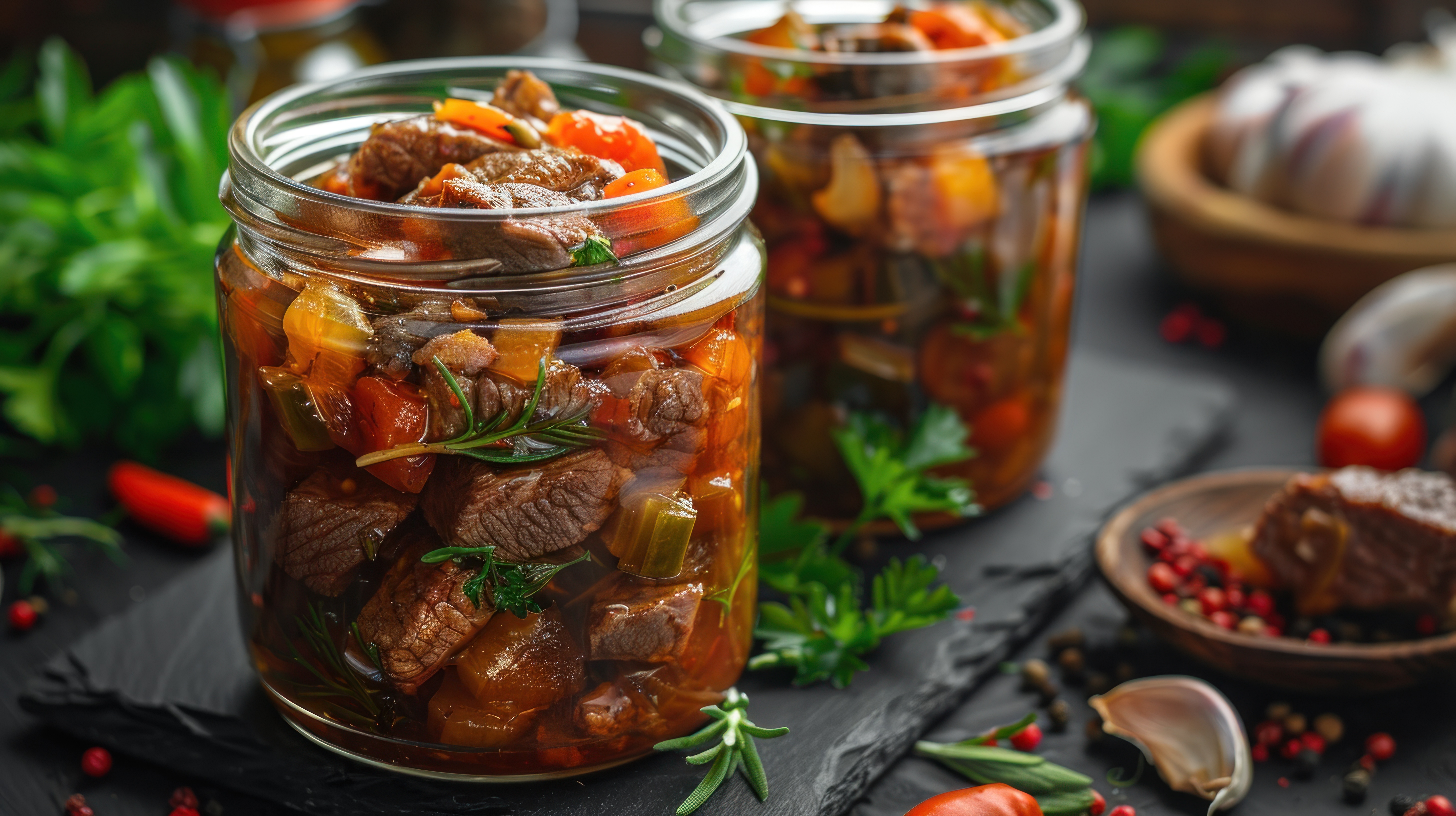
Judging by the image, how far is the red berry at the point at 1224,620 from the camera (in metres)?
2.17

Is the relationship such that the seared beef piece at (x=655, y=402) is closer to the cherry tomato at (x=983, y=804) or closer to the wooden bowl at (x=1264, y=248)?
the cherry tomato at (x=983, y=804)

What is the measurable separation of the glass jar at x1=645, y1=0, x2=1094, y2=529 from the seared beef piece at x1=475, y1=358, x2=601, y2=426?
28.6 inches

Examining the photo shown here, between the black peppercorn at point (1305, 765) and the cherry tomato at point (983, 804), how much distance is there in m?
0.44

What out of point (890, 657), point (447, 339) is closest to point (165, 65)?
point (447, 339)

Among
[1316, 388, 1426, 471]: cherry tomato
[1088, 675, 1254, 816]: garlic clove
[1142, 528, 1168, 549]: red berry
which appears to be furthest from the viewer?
[1316, 388, 1426, 471]: cherry tomato

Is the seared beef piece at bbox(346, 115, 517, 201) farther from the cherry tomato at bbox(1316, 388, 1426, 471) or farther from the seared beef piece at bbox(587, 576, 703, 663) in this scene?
the cherry tomato at bbox(1316, 388, 1426, 471)

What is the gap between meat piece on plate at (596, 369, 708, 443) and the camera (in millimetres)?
1577

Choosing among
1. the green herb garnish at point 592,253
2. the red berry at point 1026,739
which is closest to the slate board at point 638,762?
the red berry at point 1026,739

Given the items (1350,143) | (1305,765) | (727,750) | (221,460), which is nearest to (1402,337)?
(1350,143)

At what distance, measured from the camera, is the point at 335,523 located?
161cm

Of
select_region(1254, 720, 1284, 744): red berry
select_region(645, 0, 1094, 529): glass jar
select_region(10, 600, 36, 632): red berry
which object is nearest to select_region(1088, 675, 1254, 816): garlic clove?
select_region(1254, 720, 1284, 744): red berry

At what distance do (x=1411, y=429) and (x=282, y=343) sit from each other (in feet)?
7.46

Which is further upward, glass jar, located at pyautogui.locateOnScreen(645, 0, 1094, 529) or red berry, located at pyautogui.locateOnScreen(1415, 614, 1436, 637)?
glass jar, located at pyautogui.locateOnScreen(645, 0, 1094, 529)

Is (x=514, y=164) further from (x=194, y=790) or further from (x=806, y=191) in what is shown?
(x=194, y=790)
